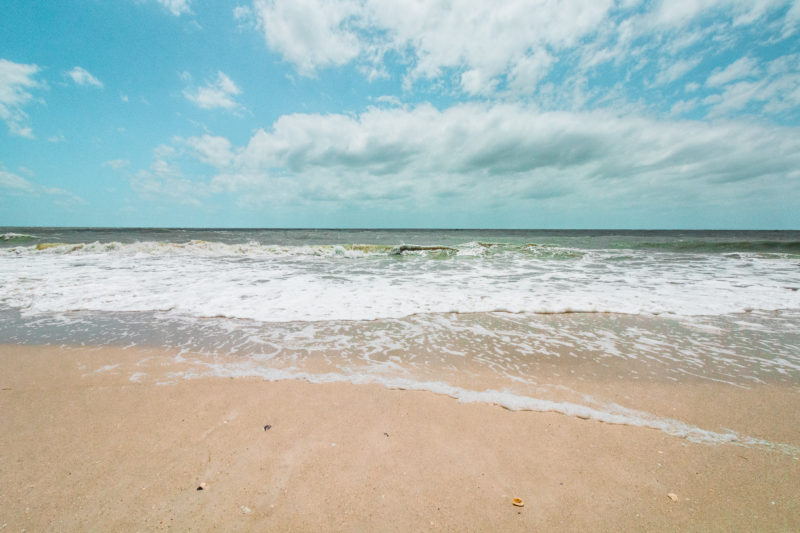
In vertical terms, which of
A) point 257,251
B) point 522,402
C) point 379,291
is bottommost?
point 522,402

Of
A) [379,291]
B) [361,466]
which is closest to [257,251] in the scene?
[379,291]

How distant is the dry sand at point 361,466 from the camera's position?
164cm

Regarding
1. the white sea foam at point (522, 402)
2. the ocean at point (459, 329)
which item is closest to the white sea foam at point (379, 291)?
the ocean at point (459, 329)

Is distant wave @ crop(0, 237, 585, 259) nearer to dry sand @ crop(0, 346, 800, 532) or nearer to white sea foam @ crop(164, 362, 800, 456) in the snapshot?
white sea foam @ crop(164, 362, 800, 456)

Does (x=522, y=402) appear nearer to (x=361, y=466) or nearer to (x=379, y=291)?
(x=361, y=466)

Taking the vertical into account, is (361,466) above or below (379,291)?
below

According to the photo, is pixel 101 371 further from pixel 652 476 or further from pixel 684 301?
pixel 684 301

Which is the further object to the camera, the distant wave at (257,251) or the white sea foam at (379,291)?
the distant wave at (257,251)

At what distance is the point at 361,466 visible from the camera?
77.5 inches

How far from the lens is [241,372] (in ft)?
10.7

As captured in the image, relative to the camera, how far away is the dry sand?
1.64m

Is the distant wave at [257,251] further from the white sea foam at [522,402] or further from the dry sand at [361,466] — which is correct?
the dry sand at [361,466]


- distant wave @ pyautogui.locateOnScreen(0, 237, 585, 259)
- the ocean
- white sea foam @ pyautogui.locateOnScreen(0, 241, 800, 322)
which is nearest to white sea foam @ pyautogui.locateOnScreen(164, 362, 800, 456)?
the ocean

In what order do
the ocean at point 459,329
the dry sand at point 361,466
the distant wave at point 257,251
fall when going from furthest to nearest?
the distant wave at point 257,251, the ocean at point 459,329, the dry sand at point 361,466
